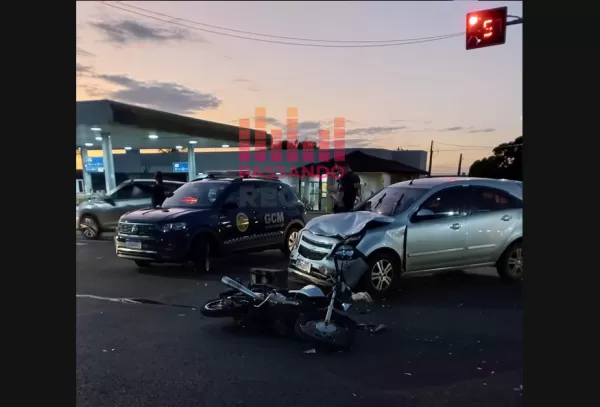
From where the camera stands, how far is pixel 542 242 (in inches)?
88.4

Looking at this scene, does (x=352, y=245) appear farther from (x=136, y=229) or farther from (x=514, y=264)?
(x=136, y=229)

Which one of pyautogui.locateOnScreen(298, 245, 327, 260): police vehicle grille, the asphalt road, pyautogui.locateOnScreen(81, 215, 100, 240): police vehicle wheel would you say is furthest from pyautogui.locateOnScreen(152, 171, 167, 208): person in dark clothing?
pyautogui.locateOnScreen(298, 245, 327, 260): police vehicle grille

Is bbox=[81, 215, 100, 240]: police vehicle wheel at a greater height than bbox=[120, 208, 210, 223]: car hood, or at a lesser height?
lesser

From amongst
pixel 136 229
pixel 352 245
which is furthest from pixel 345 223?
pixel 136 229

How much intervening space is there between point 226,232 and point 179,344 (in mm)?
4256

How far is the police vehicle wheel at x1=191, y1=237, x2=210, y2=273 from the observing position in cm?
873

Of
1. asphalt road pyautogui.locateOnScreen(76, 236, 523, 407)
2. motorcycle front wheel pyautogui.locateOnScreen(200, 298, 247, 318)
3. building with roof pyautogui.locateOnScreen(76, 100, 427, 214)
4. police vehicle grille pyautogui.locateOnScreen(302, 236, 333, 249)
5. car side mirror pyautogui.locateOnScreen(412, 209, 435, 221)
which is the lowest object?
asphalt road pyautogui.locateOnScreen(76, 236, 523, 407)

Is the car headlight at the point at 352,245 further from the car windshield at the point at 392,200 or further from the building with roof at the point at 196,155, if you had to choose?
the building with roof at the point at 196,155

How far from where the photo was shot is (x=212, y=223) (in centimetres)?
892

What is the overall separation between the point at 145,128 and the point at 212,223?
37.9ft

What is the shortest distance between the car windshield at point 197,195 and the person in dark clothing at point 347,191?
2.31 m

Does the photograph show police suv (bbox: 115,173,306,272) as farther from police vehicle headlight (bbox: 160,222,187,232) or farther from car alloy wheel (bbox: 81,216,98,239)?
car alloy wheel (bbox: 81,216,98,239)
